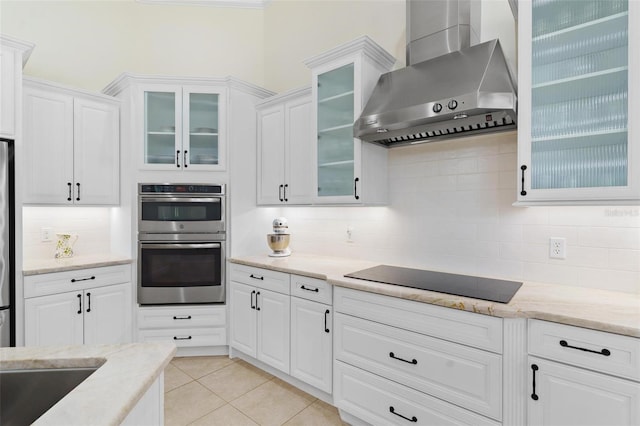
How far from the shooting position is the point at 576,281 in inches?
74.2

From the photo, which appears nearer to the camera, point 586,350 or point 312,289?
point 586,350

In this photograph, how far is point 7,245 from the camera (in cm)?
228

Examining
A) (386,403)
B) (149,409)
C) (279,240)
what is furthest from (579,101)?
(279,240)

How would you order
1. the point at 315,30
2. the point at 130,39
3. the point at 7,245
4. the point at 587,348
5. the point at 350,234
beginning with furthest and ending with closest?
1. the point at 130,39
2. the point at 315,30
3. the point at 350,234
4. the point at 7,245
5. the point at 587,348

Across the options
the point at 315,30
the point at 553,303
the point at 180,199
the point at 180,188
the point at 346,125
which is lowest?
the point at 553,303

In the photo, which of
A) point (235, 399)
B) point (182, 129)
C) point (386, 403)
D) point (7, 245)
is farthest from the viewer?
point (182, 129)

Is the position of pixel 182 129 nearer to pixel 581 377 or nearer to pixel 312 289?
pixel 312 289

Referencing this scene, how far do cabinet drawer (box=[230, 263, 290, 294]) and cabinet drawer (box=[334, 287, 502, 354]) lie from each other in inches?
22.0

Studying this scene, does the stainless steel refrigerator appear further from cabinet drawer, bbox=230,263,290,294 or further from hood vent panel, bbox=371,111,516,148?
hood vent panel, bbox=371,111,516,148

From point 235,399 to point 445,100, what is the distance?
2439 millimetres

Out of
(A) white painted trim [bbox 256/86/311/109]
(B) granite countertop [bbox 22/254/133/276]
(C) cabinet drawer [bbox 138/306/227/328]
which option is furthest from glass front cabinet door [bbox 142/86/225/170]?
(C) cabinet drawer [bbox 138/306/227/328]

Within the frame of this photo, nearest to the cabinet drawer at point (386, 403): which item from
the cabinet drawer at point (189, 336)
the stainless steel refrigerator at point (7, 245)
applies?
the cabinet drawer at point (189, 336)

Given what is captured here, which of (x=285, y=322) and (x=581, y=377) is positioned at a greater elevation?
(x=581, y=377)

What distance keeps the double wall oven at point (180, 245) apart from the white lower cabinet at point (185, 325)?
0.26 feet
